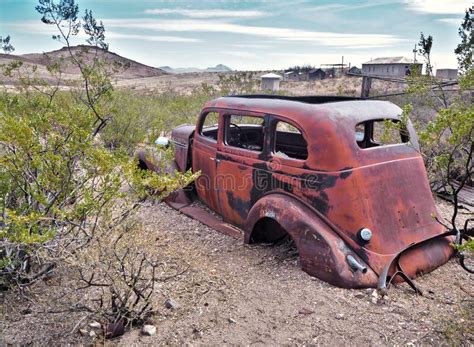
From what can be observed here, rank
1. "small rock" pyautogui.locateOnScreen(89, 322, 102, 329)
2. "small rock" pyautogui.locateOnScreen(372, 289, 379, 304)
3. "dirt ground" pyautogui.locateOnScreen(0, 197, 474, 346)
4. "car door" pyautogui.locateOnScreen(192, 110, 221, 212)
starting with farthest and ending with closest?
"car door" pyautogui.locateOnScreen(192, 110, 221, 212) → "small rock" pyautogui.locateOnScreen(372, 289, 379, 304) → "small rock" pyautogui.locateOnScreen(89, 322, 102, 329) → "dirt ground" pyautogui.locateOnScreen(0, 197, 474, 346)

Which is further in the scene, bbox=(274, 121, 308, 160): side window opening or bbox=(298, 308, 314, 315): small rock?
bbox=(274, 121, 308, 160): side window opening

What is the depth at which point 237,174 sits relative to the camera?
4879 mm

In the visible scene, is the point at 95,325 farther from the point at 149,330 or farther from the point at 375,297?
the point at 375,297

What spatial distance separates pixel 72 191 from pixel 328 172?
2384 mm

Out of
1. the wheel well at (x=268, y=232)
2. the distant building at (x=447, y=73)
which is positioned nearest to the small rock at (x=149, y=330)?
the wheel well at (x=268, y=232)

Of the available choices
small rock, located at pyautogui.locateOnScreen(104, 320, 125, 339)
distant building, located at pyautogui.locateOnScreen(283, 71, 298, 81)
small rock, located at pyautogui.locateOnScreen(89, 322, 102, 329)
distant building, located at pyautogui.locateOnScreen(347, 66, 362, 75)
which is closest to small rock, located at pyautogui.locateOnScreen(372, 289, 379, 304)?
small rock, located at pyautogui.locateOnScreen(104, 320, 125, 339)

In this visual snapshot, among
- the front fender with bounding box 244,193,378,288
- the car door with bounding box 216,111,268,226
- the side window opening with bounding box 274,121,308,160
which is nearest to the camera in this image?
the front fender with bounding box 244,193,378,288

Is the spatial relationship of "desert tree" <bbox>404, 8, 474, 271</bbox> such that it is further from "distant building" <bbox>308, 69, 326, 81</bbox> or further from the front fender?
"distant building" <bbox>308, 69, 326, 81</bbox>

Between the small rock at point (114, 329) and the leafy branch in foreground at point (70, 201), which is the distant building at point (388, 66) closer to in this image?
the leafy branch in foreground at point (70, 201)

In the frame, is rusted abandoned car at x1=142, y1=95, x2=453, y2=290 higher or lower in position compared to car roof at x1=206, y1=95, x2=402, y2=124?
lower

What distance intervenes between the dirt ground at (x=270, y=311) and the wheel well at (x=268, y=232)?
1.15 feet

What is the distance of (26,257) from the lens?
12.7 ft

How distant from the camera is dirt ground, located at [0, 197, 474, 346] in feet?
10.5

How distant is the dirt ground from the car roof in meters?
1.54
